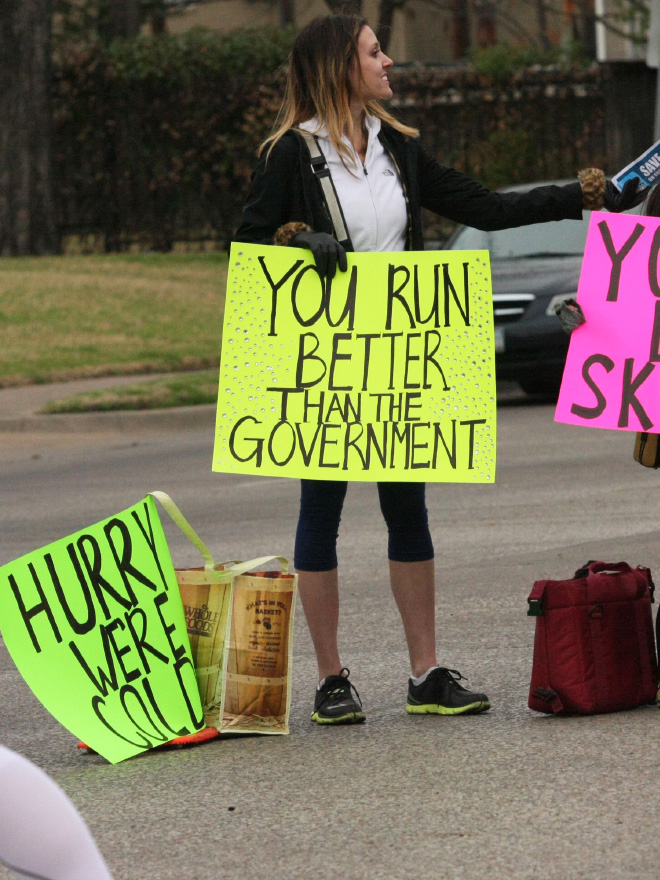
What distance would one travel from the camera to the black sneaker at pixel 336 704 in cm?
434

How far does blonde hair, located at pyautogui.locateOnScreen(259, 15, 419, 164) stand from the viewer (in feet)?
14.1

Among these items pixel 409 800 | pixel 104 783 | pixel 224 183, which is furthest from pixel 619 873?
pixel 224 183

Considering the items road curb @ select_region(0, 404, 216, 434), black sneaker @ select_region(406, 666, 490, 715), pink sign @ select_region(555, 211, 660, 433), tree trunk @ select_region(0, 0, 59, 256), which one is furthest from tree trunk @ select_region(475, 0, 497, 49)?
black sneaker @ select_region(406, 666, 490, 715)

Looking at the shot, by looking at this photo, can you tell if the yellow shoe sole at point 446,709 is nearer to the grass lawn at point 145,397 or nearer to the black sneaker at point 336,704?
the black sneaker at point 336,704

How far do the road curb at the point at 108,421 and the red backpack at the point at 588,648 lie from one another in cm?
821

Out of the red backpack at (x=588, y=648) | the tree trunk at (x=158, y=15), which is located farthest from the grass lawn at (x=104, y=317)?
the tree trunk at (x=158, y=15)

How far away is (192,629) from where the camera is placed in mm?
4328

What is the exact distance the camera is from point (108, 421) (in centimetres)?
1227

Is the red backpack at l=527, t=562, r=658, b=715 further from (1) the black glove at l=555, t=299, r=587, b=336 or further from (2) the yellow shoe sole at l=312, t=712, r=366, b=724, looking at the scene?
(1) the black glove at l=555, t=299, r=587, b=336

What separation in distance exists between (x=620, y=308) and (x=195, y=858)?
6.68 ft

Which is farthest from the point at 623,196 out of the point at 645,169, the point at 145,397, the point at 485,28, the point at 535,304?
the point at 485,28

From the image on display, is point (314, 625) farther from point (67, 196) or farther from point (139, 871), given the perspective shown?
point (67, 196)

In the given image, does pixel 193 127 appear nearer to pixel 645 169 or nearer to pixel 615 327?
pixel 645 169

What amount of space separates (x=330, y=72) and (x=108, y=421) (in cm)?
820
